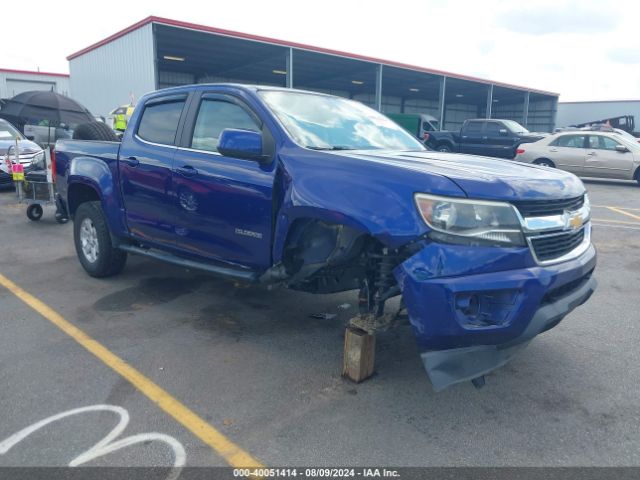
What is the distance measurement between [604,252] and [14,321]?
22.2 feet

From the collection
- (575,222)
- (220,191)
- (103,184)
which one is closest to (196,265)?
(220,191)

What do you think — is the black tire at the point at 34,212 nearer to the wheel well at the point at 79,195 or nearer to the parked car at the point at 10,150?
the parked car at the point at 10,150

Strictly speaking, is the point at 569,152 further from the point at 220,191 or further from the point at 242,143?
the point at 242,143

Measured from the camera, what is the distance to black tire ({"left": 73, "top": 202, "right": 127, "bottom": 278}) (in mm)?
5133

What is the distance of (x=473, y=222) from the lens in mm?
2645

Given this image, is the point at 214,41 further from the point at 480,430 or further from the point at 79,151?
the point at 480,430

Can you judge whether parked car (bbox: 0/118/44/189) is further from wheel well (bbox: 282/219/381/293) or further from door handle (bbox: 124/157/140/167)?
wheel well (bbox: 282/219/381/293)

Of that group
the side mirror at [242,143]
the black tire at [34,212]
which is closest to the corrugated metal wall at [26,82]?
the black tire at [34,212]

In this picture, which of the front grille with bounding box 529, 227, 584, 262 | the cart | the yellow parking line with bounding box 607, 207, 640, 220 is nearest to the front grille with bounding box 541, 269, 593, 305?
the front grille with bounding box 529, 227, 584, 262

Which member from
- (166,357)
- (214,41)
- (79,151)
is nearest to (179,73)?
(214,41)

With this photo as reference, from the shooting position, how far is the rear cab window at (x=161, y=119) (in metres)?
4.41

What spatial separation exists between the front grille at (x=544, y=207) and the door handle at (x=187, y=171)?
236cm

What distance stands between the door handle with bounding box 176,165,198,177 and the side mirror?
2.15 feet

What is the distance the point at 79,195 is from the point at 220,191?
2584 mm
